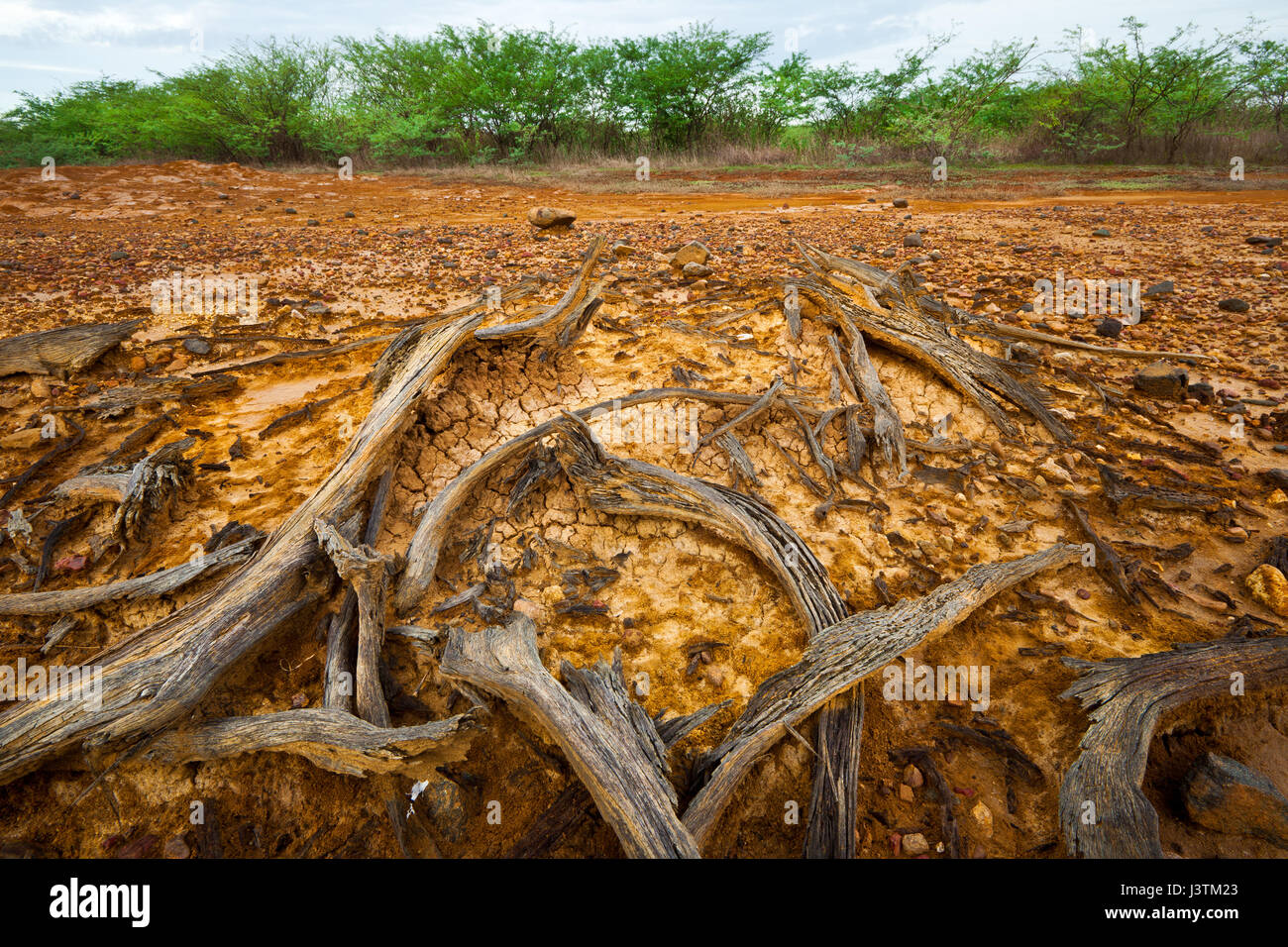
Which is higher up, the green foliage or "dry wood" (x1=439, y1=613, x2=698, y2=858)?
the green foliage

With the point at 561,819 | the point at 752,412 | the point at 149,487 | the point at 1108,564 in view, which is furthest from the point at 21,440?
the point at 1108,564

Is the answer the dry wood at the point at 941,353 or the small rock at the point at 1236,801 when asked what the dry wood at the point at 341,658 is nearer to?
the small rock at the point at 1236,801

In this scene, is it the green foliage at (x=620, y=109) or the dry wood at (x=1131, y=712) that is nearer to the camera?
the dry wood at (x=1131, y=712)

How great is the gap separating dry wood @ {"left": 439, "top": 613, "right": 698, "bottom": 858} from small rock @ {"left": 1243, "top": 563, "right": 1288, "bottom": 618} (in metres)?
2.44

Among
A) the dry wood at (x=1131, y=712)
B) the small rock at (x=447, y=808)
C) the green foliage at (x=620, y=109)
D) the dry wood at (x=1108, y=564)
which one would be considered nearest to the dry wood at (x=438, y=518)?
the small rock at (x=447, y=808)

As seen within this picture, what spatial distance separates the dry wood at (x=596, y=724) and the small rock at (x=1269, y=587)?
244cm

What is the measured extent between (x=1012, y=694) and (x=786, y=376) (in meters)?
2.27

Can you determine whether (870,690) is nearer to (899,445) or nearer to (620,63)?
(899,445)

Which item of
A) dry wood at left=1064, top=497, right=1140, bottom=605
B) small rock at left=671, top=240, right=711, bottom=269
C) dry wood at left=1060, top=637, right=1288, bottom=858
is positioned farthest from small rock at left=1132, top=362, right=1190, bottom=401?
small rock at left=671, top=240, right=711, bottom=269

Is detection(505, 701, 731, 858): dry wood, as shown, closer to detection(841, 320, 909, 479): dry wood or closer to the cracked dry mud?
the cracked dry mud

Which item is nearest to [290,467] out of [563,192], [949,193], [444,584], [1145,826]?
[444,584]

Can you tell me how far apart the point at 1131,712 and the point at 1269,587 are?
109 centimetres

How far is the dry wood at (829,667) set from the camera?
164cm

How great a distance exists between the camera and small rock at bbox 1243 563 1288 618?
2.19 metres
